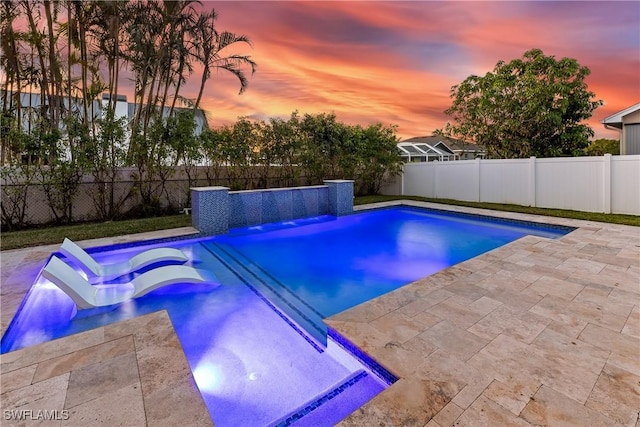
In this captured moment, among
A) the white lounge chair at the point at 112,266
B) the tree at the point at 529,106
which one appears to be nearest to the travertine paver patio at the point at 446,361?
the white lounge chair at the point at 112,266

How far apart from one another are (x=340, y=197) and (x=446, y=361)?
8146mm

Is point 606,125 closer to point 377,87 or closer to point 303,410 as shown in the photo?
point 377,87

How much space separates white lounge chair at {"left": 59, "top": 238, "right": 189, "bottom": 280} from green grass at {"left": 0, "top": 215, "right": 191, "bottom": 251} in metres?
2.19

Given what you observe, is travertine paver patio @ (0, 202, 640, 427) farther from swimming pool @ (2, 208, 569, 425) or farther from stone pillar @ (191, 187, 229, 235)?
stone pillar @ (191, 187, 229, 235)

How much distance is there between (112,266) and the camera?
524 centimetres

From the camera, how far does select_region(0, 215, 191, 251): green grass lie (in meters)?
6.51

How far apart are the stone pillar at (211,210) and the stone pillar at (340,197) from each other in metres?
3.82

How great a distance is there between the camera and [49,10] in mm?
7789

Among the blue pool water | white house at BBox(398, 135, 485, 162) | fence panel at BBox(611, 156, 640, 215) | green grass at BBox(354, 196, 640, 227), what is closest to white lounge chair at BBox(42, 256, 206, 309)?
the blue pool water

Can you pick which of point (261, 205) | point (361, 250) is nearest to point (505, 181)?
point (361, 250)

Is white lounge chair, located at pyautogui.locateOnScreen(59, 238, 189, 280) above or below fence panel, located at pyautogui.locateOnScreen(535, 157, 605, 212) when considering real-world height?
below

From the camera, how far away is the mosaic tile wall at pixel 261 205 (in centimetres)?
759

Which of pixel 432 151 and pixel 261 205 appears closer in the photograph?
pixel 261 205

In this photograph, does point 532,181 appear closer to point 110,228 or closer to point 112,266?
point 112,266
